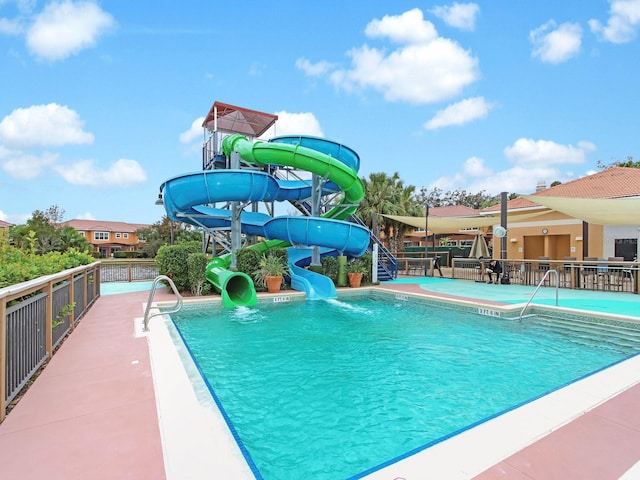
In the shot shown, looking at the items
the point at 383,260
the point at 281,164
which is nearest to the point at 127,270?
the point at 281,164

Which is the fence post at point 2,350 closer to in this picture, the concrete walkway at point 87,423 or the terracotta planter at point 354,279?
the concrete walkway at point 87,423

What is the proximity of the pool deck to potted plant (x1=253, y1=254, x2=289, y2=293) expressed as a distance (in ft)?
23.8

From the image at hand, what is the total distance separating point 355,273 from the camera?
1295 centimetres

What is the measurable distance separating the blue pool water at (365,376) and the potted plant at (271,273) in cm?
312

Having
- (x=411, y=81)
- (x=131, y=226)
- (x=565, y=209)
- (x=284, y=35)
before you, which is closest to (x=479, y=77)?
(x=411, y=81)

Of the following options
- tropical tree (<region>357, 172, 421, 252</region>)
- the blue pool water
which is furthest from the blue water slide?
tropical tree (<region>357, 172, 421, 252</region>)

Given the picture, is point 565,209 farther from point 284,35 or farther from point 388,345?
point 284,35

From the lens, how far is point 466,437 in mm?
2564

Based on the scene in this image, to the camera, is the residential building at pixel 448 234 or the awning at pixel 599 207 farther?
the residential building at pixel 448 234

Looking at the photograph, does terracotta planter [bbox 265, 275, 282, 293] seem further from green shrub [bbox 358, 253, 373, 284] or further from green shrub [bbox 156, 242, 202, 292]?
green shrub [bbox 358, 253, 373, 284]

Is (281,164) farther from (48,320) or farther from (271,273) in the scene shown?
(48,320)

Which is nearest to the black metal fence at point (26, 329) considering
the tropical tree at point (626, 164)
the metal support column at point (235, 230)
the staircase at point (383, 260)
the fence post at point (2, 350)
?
the fence post at point (2, 350)

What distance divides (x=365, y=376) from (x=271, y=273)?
7229mm

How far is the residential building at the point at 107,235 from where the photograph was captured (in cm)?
4616
